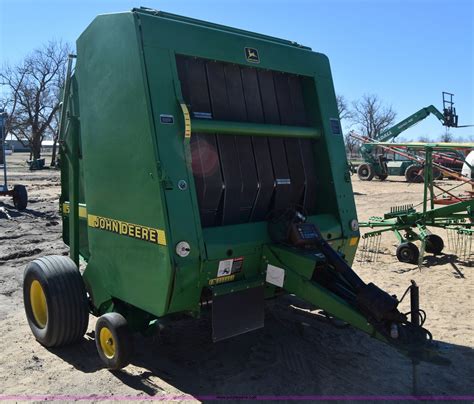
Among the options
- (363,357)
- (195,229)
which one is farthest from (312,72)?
(363,357)

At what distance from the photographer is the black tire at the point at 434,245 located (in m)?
7.99

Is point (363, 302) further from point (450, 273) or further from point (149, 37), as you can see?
point (450, 273)

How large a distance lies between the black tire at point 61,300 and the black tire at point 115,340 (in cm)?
44

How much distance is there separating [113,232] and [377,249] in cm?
626

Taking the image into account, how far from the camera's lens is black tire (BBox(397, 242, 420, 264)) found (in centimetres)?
766

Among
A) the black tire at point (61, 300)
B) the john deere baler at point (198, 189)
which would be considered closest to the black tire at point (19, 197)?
the john deere baler at point (198, 189)

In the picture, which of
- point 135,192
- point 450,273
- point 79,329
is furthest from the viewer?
point 450,273

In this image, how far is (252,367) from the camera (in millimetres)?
3766

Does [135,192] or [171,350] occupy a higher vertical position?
[135,192]

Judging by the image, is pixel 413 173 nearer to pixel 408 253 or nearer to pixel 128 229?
pixel 408 253

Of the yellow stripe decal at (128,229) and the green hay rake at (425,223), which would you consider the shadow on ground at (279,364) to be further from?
the green hay rake at (425,223)

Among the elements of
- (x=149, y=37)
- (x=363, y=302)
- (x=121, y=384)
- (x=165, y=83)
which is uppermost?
(x=149, y=37)

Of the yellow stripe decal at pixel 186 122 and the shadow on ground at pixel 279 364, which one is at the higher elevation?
the yellow stripe decal at pixel 186 122

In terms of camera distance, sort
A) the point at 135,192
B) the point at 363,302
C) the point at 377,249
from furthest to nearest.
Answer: the point at 377,249, the point at 135,192, the point at 363,302
